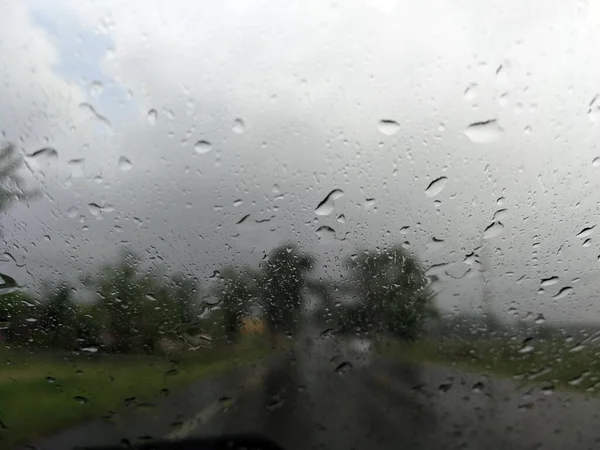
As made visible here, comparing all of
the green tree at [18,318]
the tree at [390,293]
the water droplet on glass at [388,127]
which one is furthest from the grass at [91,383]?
the water droplet on glass at [388,127]

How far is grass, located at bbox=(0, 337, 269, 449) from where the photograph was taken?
11.7 ft

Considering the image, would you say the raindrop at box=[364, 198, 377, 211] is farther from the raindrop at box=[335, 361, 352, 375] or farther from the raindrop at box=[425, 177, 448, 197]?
the raindrop at box=[335, 361, 352, 375]

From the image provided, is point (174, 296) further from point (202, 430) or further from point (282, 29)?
point (282, 29)

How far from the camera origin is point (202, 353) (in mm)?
3646

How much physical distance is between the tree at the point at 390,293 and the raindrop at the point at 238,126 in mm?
1120

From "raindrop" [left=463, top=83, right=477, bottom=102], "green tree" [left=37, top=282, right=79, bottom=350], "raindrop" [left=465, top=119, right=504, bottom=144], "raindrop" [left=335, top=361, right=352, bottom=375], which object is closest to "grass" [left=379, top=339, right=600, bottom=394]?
"raindrop" [left=335, top=361, right=352, bottom=375]

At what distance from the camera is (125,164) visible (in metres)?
3.79

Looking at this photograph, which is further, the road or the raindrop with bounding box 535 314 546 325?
the raindrop with bounding box 535 314 546 325

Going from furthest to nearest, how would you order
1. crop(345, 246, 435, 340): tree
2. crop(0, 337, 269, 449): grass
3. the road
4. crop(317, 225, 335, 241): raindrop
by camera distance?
1. crop(317, 225, 335, 241): raindrop
2. crop(345, 246, 435, 340): tree
3. crop(0, 337, 269, 449): grass
4. the road

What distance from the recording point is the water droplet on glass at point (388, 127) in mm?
3734

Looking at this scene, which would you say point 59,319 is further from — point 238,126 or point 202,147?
point 238,126

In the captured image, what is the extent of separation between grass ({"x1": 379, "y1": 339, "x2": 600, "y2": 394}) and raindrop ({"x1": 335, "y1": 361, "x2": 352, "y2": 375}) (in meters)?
0.23

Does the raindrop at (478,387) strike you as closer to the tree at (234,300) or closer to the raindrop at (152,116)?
the tree at (234,300)

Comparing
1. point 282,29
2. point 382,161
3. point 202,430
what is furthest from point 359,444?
point 282,29
